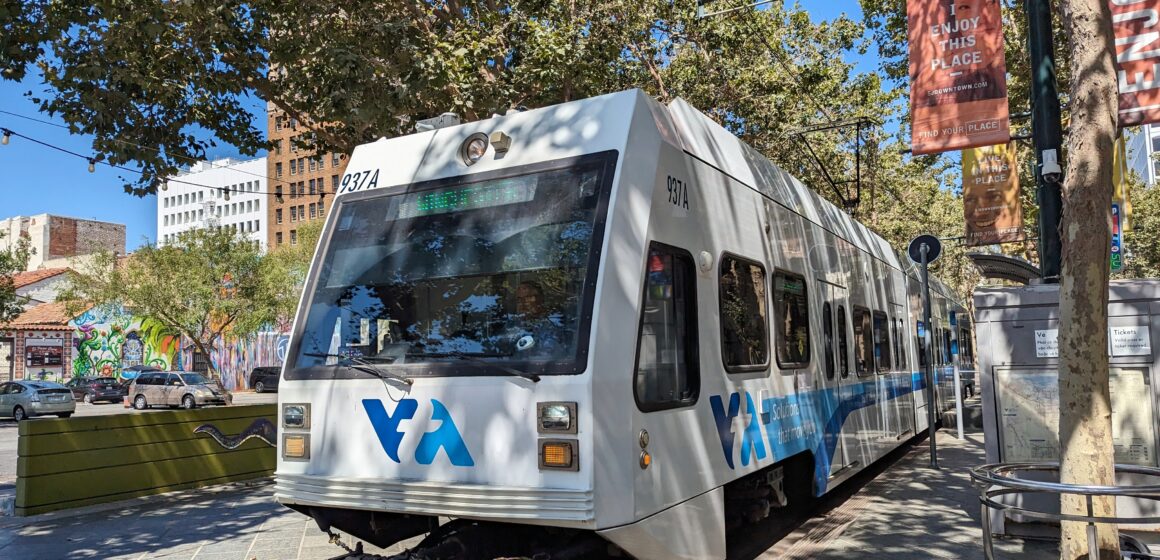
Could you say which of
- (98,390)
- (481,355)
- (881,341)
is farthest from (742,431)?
(98,390)

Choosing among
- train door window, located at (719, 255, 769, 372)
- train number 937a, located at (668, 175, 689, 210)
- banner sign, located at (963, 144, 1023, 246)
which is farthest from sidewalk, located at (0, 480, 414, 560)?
banner sign, located at (963, 144, 1023, 246)

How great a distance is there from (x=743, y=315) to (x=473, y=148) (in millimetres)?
2105

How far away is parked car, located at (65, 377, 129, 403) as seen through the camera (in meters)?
36.4

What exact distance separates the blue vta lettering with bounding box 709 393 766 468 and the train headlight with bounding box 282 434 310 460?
2.36 m

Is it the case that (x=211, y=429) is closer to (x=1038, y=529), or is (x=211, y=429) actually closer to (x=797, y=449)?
(x=797, y=449)

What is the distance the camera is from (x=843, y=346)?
809 cm

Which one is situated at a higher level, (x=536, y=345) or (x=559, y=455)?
(x=536, y=345)

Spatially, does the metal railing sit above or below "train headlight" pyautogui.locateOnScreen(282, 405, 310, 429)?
below

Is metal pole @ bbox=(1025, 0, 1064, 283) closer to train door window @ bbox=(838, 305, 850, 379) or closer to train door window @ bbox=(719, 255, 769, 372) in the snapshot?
train door window @ bbox=(838, 305, 850, 379)

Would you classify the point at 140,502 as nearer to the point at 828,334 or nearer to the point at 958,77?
the point at 828,334

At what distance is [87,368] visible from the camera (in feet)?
153

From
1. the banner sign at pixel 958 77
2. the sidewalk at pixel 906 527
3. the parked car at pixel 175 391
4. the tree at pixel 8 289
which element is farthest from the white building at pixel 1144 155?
the tree at pixel 8 289

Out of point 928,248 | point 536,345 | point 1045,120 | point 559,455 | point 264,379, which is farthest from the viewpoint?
point 264,379

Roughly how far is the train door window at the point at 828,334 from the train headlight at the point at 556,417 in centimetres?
392
